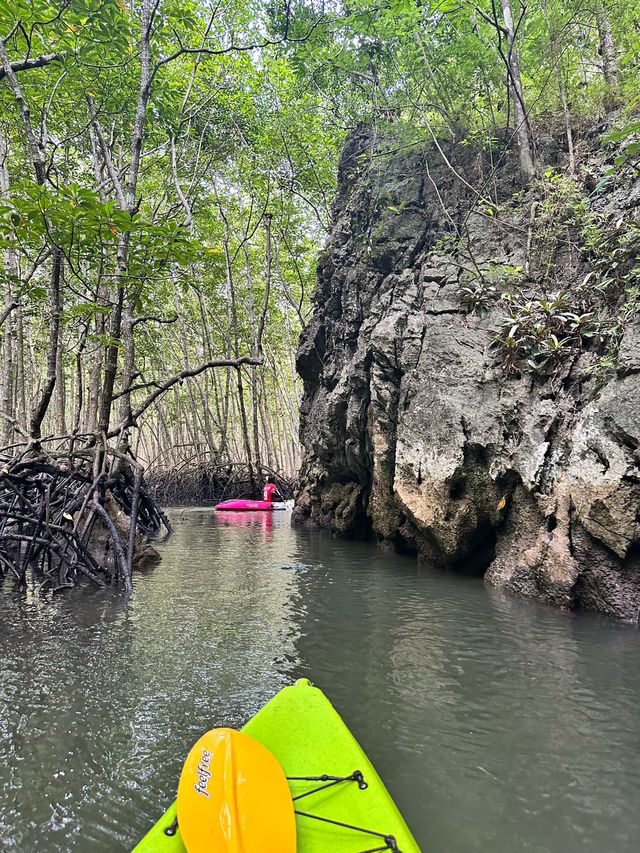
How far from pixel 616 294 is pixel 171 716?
5780mm

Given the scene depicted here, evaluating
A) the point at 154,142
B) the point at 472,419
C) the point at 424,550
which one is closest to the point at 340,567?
the point at 424,550

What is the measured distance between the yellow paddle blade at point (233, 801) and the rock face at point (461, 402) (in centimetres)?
364

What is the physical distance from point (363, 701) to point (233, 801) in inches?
62.5

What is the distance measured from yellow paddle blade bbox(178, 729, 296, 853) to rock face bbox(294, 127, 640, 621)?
11.9ft

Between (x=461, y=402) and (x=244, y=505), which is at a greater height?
(x=461, y=402)

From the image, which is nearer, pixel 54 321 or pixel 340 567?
pixel 54 321

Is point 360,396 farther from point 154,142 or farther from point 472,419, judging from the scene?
point 154,142

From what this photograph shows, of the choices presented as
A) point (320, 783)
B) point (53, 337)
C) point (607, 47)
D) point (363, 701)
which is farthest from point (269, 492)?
point (320, 783)

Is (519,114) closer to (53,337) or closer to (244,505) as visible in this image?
(53,337)

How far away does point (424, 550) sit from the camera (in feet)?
22.4

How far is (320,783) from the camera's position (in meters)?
2.03

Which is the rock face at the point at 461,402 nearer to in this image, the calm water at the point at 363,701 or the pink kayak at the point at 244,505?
the calm water at the point at 363,701

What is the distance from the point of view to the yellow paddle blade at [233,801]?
1.62 metres

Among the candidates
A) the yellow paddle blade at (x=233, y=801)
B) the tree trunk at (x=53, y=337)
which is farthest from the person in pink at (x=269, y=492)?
the yellow paddle blade at (x=233, y=801)
